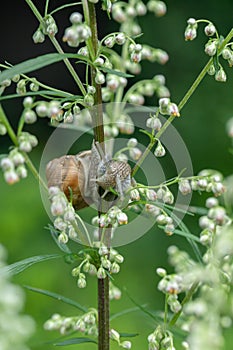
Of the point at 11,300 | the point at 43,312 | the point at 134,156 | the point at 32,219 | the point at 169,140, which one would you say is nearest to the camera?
the point at 11,300

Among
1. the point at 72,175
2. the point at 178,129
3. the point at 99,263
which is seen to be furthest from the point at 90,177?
the point at 178,129

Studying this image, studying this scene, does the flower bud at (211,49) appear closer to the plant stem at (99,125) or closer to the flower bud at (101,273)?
the plant stem at (99,125)

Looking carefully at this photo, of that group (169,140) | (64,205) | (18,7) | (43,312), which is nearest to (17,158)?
(64,205)

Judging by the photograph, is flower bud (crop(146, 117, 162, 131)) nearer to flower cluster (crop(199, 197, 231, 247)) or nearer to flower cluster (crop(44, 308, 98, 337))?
flower cluster (crop(199, 197, 231, 247))

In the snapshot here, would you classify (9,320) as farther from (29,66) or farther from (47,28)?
(47,28)

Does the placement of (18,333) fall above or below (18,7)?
below

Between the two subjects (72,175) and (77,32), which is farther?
(72,175)

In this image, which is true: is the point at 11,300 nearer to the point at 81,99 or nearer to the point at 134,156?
the point at 81,99
